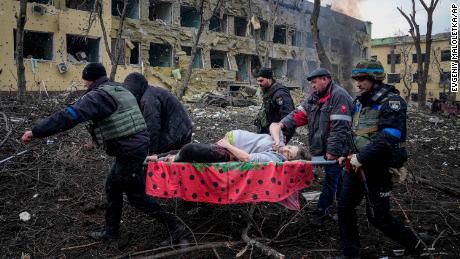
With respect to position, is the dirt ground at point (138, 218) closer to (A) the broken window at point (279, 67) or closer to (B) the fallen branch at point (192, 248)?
(B) the fallen branch at point (192, 248)

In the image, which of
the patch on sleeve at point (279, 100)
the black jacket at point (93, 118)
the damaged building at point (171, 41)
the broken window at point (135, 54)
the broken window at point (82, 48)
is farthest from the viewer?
the broken window at point (135, 54)

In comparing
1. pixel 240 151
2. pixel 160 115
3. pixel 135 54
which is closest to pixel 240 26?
pixel 135 54

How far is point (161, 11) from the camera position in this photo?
78.5 ft

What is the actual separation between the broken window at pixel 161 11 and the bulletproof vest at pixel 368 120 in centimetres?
2199

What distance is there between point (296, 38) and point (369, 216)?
3275cm

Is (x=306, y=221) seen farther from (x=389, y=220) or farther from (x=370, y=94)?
(x=370, y=94)

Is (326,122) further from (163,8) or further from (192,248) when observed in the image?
(163,8)

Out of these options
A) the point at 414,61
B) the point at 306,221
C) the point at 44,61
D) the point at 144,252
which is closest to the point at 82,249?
the point at 144,252

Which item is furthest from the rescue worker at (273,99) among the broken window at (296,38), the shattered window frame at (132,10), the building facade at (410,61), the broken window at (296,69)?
the building facade at (410,61)

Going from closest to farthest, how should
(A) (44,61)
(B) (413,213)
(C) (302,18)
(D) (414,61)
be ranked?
(B) (413,213), (A) (44,61), (C) (302,18), (D) (414,61)

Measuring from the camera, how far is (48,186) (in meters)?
5.22

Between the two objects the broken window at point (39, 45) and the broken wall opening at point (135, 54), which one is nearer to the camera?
the broken window at point (39, 45)

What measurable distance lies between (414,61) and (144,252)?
4599 centimetres

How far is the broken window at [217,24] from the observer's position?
27359 millimetres
